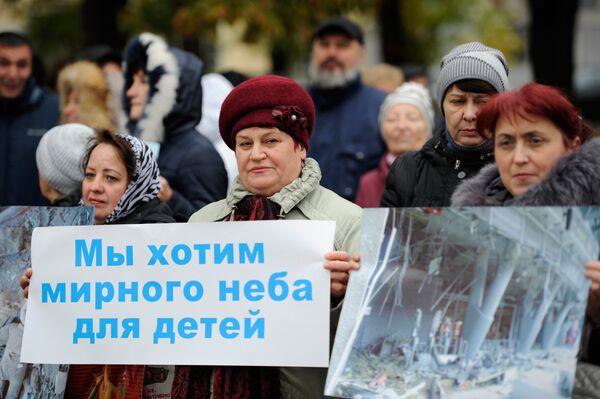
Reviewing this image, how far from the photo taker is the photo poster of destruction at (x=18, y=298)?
463 centimetres

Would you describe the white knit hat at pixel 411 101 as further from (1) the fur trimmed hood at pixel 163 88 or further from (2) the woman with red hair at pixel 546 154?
(2) the woman with red hair at pixel 546 154

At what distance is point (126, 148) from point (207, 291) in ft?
3.11

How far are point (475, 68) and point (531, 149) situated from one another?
932 millimetres

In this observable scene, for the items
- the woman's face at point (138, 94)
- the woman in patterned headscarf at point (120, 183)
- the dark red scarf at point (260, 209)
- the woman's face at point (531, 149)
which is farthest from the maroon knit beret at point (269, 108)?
the woman's face at point (138, 94)

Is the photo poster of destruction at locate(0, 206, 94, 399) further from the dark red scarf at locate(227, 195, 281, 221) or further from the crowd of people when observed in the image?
the dark red scarf at locate(227, 195, 281, 221)

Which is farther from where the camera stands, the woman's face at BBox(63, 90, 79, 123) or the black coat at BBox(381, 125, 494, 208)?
the woman's face at BBox(63, 90, 79, 123)

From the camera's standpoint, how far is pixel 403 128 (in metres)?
7.00

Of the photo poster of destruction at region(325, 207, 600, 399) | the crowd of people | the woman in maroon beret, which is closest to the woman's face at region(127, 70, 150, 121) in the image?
the crowd of people

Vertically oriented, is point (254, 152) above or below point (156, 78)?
below

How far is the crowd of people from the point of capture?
379 cm

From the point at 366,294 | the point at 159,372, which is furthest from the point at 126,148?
the point at 366,294

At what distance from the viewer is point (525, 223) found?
366 centimetres

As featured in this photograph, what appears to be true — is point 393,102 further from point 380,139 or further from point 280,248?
point 280,248

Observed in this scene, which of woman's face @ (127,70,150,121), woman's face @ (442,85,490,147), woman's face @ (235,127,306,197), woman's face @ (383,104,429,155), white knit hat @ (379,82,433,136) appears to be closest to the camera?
woman's face @ (235,127,306,197)
